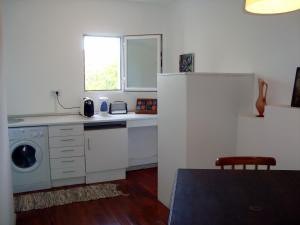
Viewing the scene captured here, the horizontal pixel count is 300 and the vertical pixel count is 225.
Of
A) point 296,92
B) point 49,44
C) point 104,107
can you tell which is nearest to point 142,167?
point 104,107

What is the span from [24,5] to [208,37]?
2.52 meters

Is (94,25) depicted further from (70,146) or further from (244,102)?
(244,102)

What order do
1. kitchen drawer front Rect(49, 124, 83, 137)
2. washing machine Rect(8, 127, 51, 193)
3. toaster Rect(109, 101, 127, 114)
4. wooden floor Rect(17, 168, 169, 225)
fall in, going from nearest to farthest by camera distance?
wooden floor Rect(17, 168, 169, 225) → washing machine Rect(8, 127, 51, 193) → kitchen drawer front Rect(49, 124, 83, 137) → toaster Rect(109, 101, 127, 114)

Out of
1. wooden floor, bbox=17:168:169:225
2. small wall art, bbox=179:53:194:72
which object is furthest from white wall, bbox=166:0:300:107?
wooden floor, bbox=17:168:169:225

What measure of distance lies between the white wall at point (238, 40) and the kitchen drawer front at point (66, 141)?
1.90m

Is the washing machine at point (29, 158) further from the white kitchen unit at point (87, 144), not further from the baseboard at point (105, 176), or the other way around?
the baseboard at point (105, 176)

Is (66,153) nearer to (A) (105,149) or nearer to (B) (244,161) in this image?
(A) (105,149)

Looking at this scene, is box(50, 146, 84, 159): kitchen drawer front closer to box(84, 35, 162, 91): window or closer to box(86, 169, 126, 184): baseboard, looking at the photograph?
box(86, 169, 126, 184): baseboard

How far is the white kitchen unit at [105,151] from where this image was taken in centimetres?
380

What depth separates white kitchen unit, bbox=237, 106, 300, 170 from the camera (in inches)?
92.2

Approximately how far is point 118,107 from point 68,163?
3.77ft

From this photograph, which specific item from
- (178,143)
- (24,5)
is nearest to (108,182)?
(178,143)

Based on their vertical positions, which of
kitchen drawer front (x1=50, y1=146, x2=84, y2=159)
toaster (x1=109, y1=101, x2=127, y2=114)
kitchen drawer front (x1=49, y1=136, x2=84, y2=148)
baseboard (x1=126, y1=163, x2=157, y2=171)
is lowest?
baseboard (x1=126, y1=163, x2=157, y2=171)

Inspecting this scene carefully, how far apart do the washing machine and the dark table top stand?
2.35 meters
